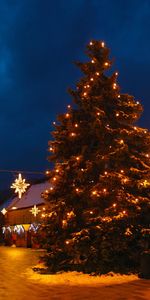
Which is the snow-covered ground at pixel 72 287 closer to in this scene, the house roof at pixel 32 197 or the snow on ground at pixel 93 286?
the snow on ground at pixel 93 286

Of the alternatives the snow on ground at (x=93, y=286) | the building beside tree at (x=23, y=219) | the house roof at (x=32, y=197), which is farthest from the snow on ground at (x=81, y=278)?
the house roof at (x=32, y=197)

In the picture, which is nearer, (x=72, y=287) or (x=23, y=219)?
(x=72, y=287)

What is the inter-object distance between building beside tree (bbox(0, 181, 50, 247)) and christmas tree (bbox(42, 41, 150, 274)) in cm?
3153

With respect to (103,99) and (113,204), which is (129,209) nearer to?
(113,204)

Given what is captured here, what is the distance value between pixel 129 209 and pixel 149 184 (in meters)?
1.31

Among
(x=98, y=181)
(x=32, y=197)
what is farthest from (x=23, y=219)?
(x=98, y=181)

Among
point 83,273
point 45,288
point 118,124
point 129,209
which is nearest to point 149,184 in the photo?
point 129,209

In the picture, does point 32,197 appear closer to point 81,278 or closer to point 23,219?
point 23,219

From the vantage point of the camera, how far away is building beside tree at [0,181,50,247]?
52.7m

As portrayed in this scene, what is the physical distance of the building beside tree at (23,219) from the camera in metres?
52.7

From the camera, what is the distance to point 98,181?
1889 cm

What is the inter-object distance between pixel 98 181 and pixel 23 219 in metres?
39.4

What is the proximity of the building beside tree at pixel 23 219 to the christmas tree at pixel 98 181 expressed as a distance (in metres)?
31.5

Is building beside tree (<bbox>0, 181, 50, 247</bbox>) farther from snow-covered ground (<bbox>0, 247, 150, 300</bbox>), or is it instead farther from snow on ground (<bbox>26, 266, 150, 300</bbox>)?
snow on ground (<bbox>26, 266, 150, 300</bbox>)
